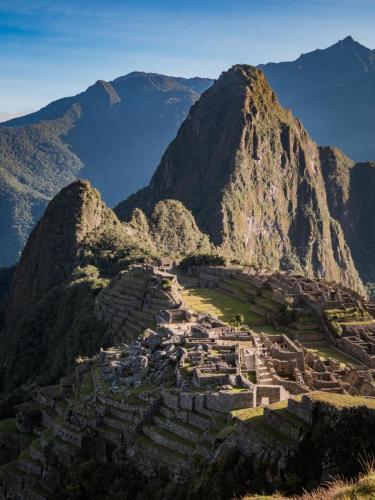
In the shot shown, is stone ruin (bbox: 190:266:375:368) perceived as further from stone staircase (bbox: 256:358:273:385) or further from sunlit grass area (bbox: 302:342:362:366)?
stone staircase (bbox: 256:358:273:385)

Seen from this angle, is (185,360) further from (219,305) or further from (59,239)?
(59,239)

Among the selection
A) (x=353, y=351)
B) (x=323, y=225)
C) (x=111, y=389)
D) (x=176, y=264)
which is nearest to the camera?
(x=111, y=389)

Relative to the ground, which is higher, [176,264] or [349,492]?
[176,264]

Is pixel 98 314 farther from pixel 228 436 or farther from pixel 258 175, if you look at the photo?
pixel 258 175

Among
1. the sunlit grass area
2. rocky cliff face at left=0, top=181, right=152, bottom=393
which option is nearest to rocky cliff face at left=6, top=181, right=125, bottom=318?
rocky cliff face at left=0, top=181, right=152, bottom=393

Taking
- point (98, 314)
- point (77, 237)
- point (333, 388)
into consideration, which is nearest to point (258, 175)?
point (77, 237)

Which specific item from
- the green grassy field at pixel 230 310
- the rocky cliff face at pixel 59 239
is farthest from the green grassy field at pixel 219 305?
the rocky cliff face at pixel 59 239

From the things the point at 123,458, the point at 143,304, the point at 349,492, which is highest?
the point at 143,304

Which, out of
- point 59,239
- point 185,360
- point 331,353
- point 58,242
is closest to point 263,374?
point 185,360
